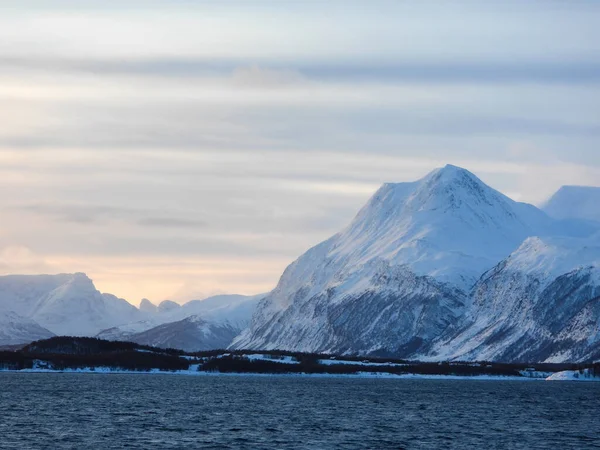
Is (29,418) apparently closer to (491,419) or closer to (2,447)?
(2,447)

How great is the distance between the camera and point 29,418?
169 meters

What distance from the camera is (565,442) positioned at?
14888cm

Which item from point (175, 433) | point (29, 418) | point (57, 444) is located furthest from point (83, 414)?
point (57, 444)

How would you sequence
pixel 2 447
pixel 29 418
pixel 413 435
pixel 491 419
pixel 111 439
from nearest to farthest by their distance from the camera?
pixel 2 447, pixel 111 439, pixel 413 435, pixel 29 418, pixel 491 419

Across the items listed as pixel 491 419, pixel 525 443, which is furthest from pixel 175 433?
pixel 491 419

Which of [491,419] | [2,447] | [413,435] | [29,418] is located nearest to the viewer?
[2,447]

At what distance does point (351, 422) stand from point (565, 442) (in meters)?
35.9

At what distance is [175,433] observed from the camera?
495ft

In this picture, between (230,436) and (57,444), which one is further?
(230,436)

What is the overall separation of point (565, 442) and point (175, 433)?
4622 centimetres

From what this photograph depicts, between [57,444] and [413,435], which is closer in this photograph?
[57,444]

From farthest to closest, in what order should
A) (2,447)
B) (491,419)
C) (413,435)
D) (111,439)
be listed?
(491,419) < (413,435) < (111,439) < (2,447)

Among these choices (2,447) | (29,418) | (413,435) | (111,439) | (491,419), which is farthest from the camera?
(491,419)

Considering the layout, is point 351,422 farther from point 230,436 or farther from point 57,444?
point 57,444
